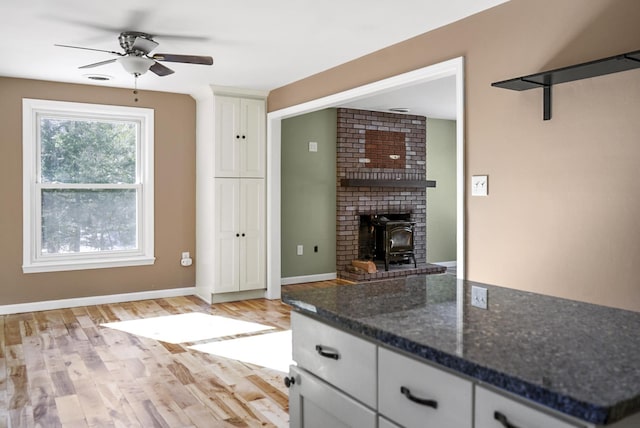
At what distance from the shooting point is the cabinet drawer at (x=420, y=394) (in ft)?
3.77

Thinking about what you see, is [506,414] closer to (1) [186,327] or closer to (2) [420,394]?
(2) [420,394]

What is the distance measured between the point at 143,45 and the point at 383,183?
417cm

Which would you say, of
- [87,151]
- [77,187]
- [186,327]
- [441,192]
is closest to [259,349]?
[186,327]

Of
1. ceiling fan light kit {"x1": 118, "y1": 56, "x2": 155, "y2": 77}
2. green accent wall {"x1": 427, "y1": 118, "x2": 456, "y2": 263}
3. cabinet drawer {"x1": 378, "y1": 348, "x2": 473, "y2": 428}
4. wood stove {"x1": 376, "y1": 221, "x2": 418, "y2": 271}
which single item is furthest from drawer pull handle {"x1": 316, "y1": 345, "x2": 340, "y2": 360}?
green accent wall {"x1": 427, "y1": 118, "x2": 456, "y2": 263}

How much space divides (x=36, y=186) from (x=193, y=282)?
1983 mm

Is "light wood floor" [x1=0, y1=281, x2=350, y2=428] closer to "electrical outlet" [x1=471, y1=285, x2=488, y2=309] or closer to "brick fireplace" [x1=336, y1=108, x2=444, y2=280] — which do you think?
"electrical outlet" [x1=471, y1=285, x2=488, y2=309]

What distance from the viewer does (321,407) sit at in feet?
5.28

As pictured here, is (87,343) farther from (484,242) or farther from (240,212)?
(484,242)

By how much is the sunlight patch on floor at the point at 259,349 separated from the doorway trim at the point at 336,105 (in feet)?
4.74

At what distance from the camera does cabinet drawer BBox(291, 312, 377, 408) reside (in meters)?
1.42

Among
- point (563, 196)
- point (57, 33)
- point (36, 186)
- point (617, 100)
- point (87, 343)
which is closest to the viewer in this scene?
point (617, 100)

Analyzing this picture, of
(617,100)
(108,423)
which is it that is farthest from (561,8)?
(108,423)

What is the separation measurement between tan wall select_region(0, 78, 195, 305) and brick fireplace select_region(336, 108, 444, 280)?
2040 millimetres

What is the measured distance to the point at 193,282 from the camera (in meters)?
6.21
